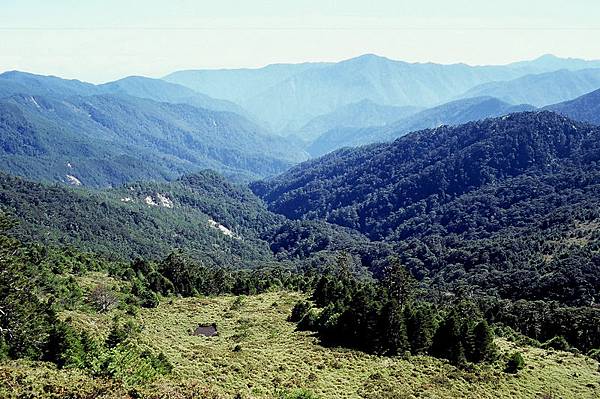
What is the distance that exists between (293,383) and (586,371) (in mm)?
41478

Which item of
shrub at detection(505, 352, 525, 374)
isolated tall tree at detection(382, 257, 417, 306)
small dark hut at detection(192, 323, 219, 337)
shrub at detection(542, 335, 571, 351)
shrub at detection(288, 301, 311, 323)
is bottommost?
shrub at detection(542, 335, 571, 351)

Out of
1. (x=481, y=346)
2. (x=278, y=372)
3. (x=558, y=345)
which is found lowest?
(x=558, y=345)

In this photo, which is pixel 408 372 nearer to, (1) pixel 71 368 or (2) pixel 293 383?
(2) pixel 293 383

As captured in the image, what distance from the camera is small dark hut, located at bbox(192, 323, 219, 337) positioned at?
7556 centimetres

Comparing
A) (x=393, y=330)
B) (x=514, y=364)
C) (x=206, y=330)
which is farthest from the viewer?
(x=206, y=330)

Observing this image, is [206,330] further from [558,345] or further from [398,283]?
[558,345]

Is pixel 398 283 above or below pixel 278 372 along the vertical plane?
above

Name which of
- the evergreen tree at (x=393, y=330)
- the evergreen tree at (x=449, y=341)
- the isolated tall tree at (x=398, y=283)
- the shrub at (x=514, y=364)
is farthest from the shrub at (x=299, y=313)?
the shrub at (x=514, y=364)

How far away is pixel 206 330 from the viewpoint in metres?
77.9

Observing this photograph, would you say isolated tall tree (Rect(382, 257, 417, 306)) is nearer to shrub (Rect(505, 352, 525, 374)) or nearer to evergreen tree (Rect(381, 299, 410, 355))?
evergreen tree (Rect(381, 299, 410, 355))

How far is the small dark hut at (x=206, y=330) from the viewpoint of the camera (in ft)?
248

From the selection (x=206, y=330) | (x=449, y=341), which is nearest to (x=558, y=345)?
(x=449, y=341)

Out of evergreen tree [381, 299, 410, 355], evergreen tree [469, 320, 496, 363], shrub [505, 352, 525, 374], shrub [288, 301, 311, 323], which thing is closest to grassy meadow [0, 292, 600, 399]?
shrub [505, 352, 525, 374]

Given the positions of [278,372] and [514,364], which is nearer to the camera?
[278,372]
